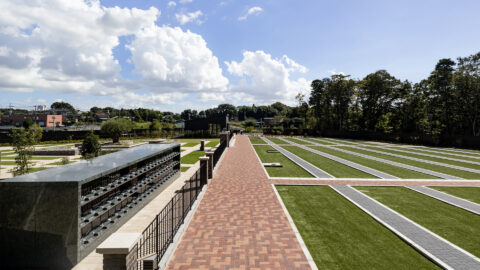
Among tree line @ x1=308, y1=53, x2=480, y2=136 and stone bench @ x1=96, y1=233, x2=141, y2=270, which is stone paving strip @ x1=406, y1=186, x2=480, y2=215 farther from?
tree line @ x1=308, y1=53, x2=480, y2=136

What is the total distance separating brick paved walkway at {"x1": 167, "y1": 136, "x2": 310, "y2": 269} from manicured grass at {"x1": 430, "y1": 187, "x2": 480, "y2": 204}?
8527mm

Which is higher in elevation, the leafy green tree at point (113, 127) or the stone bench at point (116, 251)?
the leafy green tree at point (113, 127)

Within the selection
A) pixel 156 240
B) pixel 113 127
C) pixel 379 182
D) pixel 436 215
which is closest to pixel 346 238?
pixel 436 215

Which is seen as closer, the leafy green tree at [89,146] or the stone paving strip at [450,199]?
the stone paving strip at [450,199]

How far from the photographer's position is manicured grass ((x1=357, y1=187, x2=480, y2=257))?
6547 mm

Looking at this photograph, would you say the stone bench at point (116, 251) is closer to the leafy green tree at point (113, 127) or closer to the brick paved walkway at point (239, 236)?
the brick paved walkway at point (239, 236)

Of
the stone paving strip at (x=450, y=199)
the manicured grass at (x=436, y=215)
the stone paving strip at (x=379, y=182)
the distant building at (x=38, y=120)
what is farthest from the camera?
the distant building at (x=38, y=120)

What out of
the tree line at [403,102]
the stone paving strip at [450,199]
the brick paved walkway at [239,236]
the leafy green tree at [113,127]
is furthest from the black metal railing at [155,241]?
the tree line at [403,102]

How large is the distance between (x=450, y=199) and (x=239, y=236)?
9671 mm

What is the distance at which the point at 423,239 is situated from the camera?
642cm

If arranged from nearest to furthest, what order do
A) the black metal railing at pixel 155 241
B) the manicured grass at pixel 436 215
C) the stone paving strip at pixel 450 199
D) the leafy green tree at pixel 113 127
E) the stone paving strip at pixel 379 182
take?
the black metal railing at pixel 155 241, the manicured grass at pixel 436 215, the stone paving strip at pixel 450 199, the stone paving strip at pixel 379 182, the leafy green tree at pixel 113 127

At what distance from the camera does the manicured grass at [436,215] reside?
6.55 metres

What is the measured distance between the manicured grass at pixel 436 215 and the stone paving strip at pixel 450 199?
35 centimetres

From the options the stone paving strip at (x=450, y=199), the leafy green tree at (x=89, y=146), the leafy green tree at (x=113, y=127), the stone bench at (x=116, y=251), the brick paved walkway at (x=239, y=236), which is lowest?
the brick paved walkway at (x=239, y=236)
